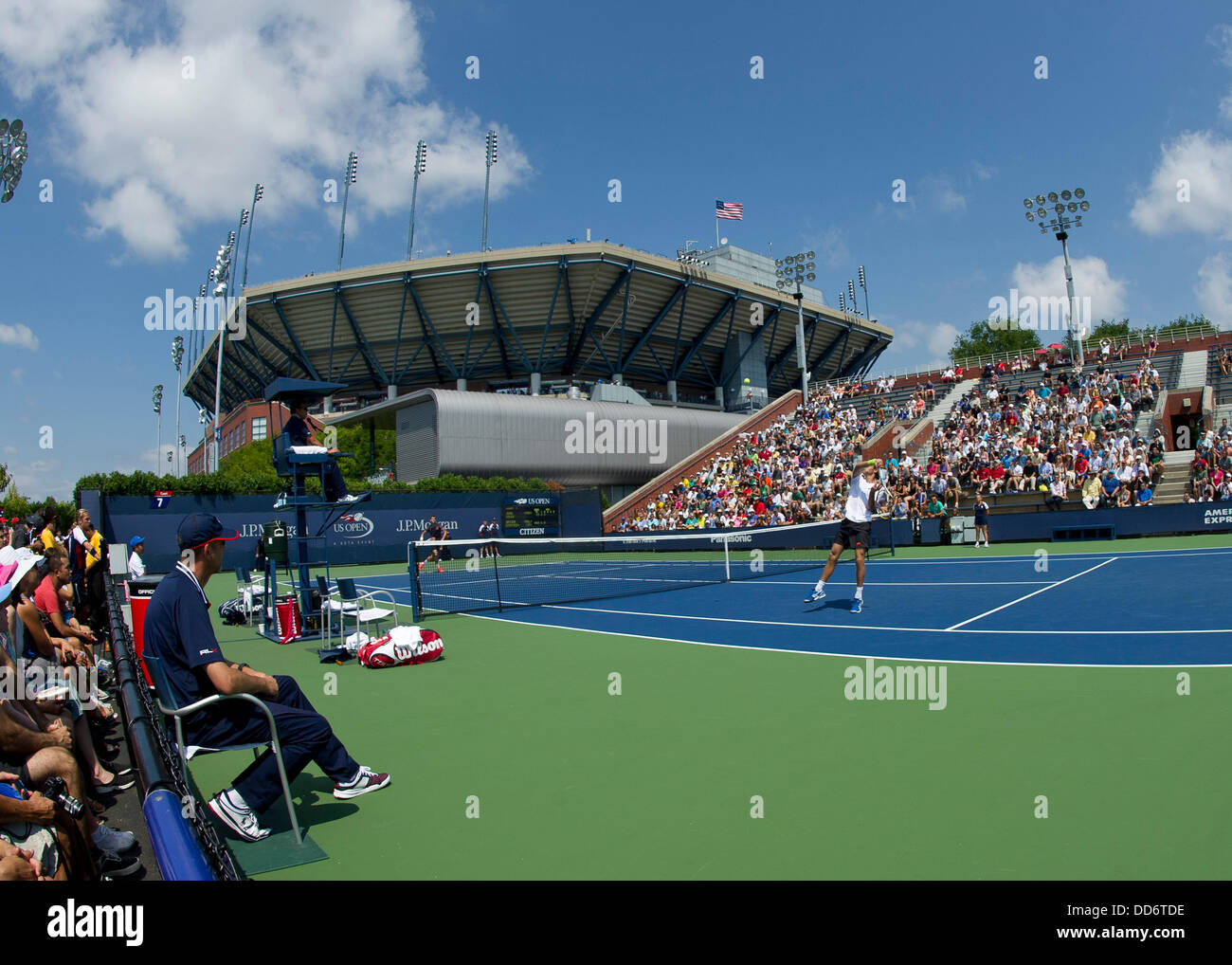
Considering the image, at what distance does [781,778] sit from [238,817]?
2.98 m

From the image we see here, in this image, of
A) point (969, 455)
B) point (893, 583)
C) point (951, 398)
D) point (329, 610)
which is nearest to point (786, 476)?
point (969, 455)

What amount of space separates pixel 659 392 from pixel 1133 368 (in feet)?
134

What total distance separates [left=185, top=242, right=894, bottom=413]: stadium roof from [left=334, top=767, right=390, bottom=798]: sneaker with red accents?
50982 mm

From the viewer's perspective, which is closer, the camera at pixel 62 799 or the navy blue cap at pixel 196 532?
the camera at pixel 62 799

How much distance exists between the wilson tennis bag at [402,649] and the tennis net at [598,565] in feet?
10.2

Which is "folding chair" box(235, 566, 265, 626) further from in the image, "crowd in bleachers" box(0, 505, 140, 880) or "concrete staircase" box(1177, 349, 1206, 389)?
"concrete staircase" box(1177, 349, 1206, 389)

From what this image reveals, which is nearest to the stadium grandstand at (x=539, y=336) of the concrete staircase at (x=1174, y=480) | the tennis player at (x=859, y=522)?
the concrete staircase at (x=1174, y=480)

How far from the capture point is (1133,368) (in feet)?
107

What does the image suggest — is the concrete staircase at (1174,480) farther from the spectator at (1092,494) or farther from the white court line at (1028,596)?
the white court line at (1028,596)

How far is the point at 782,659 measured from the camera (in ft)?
27.0

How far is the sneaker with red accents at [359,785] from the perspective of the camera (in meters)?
4.63

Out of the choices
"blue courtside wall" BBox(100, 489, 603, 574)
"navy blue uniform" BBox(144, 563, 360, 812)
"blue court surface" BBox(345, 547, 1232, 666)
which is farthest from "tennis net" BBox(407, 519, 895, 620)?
"navy blue uniform" BBox(144, 563, 360, 812)

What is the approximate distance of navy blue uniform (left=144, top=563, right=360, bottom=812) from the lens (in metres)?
4.16
